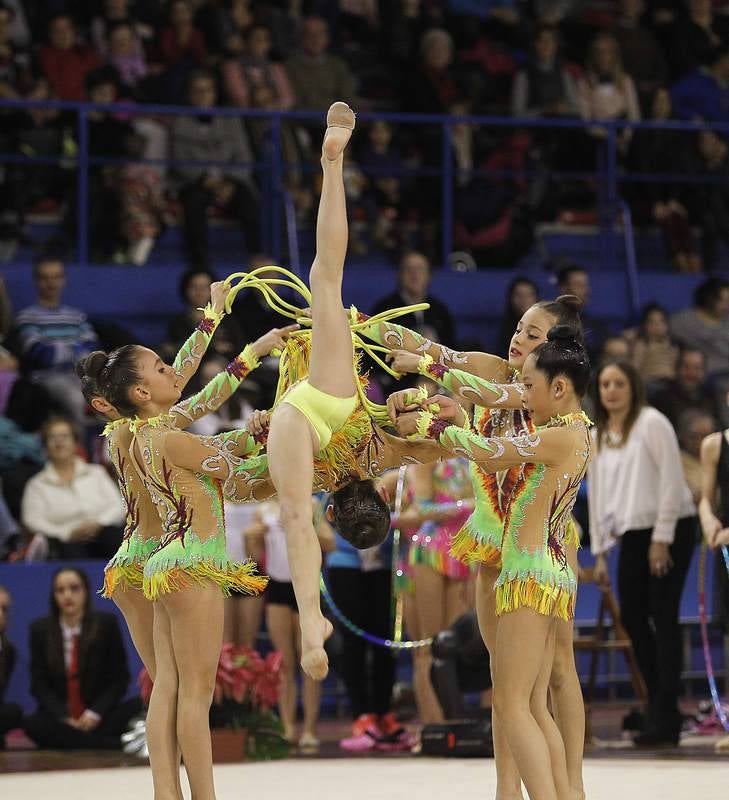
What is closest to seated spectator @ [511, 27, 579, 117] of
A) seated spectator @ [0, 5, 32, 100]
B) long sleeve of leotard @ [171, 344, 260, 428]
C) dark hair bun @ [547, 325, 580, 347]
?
seated spectator @ [0, 5, 32, 100]

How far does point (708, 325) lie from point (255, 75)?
3.31 m

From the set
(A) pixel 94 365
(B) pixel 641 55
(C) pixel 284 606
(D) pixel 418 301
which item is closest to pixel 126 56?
(D) pixel 418 301

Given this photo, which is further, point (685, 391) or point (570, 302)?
point (685, 391)

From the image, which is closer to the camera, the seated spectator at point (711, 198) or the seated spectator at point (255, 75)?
the seated spectator at point (255, 75)

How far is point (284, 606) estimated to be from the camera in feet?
26.0

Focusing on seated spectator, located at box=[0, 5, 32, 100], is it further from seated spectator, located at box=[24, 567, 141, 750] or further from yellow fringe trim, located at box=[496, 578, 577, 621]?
yellow fringe trim, located at box=[496, 578, 577, 621]

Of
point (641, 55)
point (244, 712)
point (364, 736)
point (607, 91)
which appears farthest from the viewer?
point (641, 55)

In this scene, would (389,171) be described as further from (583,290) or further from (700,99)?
(700,99)

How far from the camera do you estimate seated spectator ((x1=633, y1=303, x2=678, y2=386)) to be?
384 inches

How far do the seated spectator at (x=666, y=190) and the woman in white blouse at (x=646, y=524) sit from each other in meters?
4.02

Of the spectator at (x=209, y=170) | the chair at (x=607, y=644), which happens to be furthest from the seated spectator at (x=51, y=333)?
the chair at (x=607, y=644)

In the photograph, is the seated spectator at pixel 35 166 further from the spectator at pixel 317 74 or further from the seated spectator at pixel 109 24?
the spectator at pixel 317 74

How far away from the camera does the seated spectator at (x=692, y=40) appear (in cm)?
1195

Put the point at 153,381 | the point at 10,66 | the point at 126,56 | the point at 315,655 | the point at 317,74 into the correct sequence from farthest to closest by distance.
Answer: the point at 317,74
the point at 126,56
the point at 10,66
the point at 153,381
the point at 315,655
